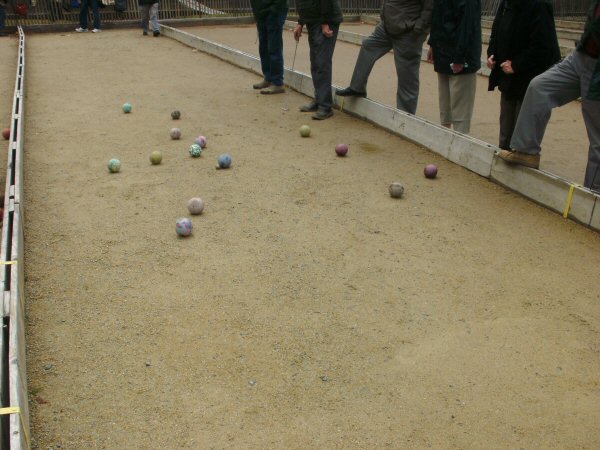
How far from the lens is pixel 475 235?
4586mm

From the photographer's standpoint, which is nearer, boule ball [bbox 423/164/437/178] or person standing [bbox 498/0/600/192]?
person standing [bbox 498/0/600/192]

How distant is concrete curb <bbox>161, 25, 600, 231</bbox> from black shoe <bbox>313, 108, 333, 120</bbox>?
34 centimetres

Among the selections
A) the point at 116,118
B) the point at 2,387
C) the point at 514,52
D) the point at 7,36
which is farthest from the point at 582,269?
the point at 7,36

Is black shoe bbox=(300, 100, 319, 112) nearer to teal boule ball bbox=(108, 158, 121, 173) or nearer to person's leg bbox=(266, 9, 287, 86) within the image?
person's leg bbox=(266, 9, 287, 86)

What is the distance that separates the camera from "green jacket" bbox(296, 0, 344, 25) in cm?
736

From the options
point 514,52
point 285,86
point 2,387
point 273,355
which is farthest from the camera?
point 285,86

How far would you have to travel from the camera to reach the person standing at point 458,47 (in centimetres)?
595

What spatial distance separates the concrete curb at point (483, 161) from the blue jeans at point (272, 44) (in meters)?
0.52

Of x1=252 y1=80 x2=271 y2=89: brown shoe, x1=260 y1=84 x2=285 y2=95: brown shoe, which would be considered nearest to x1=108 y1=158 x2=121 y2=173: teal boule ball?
x1=260 y1=84 x2=285 y2=95: brown shoe

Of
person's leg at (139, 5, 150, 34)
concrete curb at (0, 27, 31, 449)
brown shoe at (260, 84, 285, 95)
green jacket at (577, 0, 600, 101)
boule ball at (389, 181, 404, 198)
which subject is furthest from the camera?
person's leg at (139, 5, 150, 34)

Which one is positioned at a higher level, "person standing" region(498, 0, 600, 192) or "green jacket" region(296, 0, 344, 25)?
"green jacket" region(296, 0, 344, 25)

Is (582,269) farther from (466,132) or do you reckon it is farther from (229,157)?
(229,157)

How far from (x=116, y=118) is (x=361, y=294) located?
5416mm

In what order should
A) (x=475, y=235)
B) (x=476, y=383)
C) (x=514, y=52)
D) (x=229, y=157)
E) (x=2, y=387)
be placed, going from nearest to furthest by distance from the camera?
(x=2, y=387), (x=476, y=383), (x=475, y=235), (x=514, y=52), (x=229, y=157)
